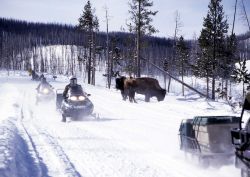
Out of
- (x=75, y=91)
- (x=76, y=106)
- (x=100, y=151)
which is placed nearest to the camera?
(x=100, y=151)

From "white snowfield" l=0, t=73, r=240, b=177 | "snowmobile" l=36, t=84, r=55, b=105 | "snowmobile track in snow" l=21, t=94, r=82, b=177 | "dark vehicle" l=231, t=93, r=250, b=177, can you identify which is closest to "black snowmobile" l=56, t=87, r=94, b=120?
"white snowfield" l=0, t=73, r=240, b=177

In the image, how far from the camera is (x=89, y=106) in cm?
1795

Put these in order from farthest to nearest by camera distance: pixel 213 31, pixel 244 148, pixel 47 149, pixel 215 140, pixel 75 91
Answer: pixel 213 31 → pixel 75 91 → pixel 47 149 → pixel 215 140 → pixel 244 148

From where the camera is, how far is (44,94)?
27.7m

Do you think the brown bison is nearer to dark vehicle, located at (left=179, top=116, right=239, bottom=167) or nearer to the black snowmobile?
the black snowmobile

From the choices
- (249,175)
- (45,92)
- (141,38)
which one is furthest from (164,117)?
(141,38)

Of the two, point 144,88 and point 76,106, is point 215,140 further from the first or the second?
point 144,88

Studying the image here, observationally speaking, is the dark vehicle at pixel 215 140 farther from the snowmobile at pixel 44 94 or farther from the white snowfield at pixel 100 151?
the snowmobile at pixel 44 94

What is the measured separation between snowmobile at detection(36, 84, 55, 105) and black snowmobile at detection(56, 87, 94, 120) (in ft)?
30.1

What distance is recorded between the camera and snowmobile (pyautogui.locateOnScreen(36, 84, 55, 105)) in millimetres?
27344

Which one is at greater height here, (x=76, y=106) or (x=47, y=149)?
(x=76, y=106)

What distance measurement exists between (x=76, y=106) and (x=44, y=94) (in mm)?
10673

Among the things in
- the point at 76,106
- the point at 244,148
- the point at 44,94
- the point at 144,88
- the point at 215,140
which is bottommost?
the point at 44,94

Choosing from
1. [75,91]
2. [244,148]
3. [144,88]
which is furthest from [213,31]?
[244,148]
